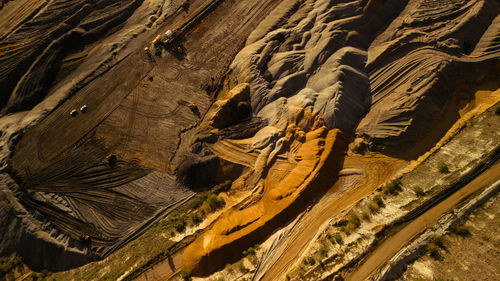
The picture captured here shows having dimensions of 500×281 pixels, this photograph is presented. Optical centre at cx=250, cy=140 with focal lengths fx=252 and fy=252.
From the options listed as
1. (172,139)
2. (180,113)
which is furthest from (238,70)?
(172,139)

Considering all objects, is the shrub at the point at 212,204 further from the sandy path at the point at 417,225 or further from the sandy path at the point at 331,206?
the sandy path at the point at 417,225

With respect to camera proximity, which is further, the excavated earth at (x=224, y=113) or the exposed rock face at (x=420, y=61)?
the exposed rock face at (x=420, y=61)

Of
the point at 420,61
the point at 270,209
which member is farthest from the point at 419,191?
the point at 420,61

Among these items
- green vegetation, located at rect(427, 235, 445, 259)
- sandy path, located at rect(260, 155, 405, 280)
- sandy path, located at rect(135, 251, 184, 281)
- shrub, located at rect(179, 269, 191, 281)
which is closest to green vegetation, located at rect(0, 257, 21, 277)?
sandy path, located at rect(135, 251, 184, 281)

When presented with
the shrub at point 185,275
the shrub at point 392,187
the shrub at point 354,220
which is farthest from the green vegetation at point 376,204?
the shrub at point 185,275

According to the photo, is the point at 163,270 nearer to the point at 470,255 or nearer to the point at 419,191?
the point at 419,191
